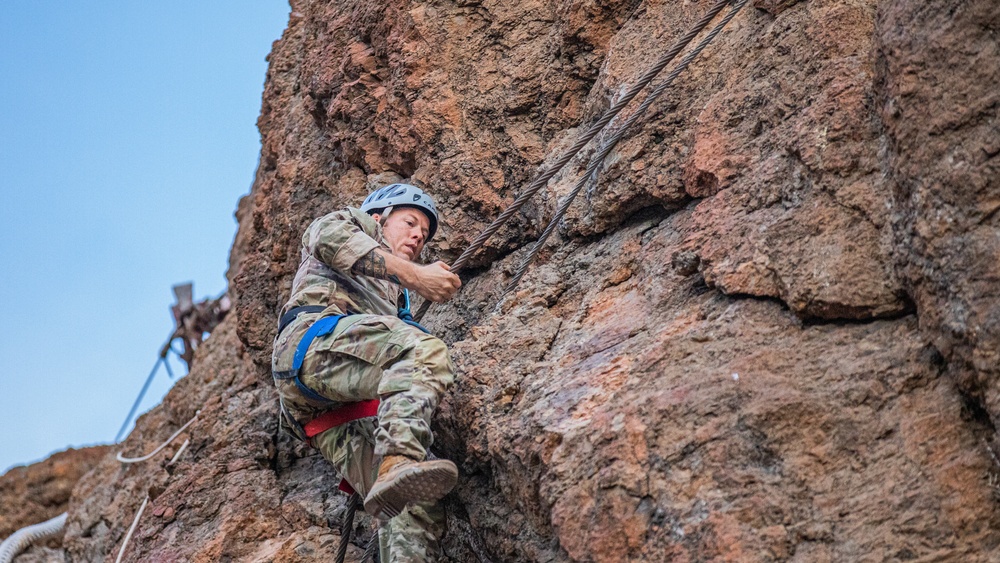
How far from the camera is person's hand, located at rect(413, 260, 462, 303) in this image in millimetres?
5258

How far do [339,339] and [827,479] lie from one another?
2.40 m

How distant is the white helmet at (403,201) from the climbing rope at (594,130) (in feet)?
1.14

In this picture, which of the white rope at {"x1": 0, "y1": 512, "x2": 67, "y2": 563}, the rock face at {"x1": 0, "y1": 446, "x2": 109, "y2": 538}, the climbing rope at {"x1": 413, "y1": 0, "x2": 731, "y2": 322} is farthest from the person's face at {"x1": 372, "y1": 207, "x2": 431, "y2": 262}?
the rock face at {"x1": 0, "y1": 446, "x2": 109, "y2": 538}

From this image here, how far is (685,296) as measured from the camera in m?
4.74

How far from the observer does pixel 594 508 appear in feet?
13.1

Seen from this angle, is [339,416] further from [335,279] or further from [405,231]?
[405,231]

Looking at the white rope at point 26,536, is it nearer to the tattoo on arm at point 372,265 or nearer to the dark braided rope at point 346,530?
the dark braided rope at point 346,530

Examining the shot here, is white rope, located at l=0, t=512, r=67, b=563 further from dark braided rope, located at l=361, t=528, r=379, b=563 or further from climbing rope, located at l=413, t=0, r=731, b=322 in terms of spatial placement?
climbing rope, located at l=413, t=0, r=731, b=322

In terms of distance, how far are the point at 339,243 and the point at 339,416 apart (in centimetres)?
92

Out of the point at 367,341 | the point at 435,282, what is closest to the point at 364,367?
the point at 367,341

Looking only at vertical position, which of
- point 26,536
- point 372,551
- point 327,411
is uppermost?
point 26,536

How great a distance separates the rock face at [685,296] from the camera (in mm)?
3701

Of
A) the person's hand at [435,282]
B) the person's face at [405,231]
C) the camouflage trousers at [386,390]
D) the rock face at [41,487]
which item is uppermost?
the rock face at [41,487]

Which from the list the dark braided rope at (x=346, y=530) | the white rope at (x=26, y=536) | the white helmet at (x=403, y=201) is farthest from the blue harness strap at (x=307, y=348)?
the white rope at (x=26, y=536)
